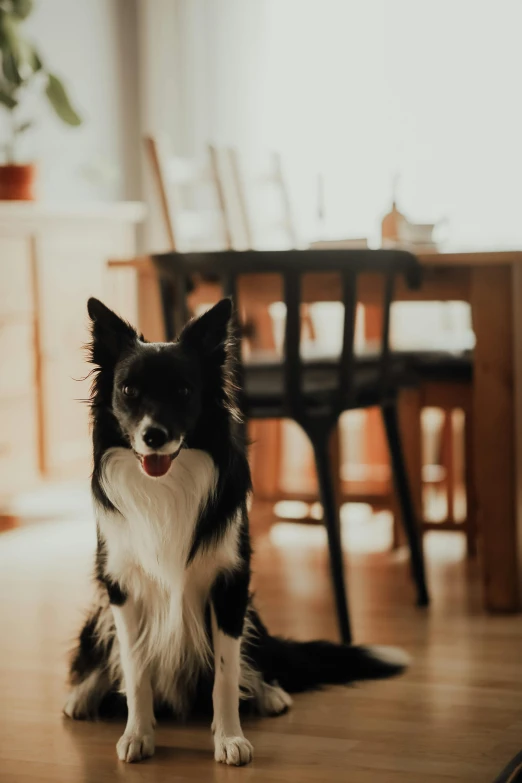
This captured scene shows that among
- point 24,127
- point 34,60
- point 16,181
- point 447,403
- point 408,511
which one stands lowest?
→ point 408,511

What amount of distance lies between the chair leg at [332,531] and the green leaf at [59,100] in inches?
98.0

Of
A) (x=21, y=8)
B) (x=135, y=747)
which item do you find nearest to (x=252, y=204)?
(x=21, y=8)

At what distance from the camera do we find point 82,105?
204 inches

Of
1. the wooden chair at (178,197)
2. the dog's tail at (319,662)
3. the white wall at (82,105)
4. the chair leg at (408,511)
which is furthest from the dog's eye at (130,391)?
the white wall at (82,105)

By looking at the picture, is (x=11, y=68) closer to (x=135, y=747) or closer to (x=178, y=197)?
(x=178, y=197)

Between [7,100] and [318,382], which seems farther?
[7,100]

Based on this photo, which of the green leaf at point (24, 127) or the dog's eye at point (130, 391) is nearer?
the dog's eye at point (130, 391)

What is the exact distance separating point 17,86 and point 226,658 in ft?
9.81

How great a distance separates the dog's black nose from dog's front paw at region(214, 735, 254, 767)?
49 cm

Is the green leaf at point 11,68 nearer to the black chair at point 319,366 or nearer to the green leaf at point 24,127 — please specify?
the green leaf at point 24,127

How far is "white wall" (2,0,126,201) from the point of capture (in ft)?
16.4

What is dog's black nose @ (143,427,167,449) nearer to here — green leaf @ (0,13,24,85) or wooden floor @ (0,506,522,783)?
wooden floor @ (0,506,522,783)

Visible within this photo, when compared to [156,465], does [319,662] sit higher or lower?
lower

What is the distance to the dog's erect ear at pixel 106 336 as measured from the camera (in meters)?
1.78
